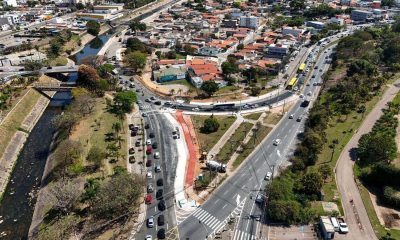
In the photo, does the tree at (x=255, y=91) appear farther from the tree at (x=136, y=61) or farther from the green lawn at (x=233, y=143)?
the tree at (x=136, y=61)

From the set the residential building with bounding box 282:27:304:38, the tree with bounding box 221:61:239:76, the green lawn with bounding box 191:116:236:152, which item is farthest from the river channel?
the residential building with bounding box 282:27:304:38

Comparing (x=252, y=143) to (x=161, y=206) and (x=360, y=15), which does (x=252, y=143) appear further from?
(x=360, y=15)

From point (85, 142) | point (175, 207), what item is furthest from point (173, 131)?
point (175, 207)

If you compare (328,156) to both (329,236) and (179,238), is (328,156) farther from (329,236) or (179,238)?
(179,238)

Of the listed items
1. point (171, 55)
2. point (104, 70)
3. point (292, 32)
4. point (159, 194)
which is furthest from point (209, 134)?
point (292, 32)

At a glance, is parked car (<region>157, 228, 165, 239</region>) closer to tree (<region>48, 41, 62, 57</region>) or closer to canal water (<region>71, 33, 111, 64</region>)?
canal water (<region>71, 33, 111, 64</region>)

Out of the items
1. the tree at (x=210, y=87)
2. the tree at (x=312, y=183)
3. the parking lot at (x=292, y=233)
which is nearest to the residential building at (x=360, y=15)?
the tree at (x=210, y=87)
